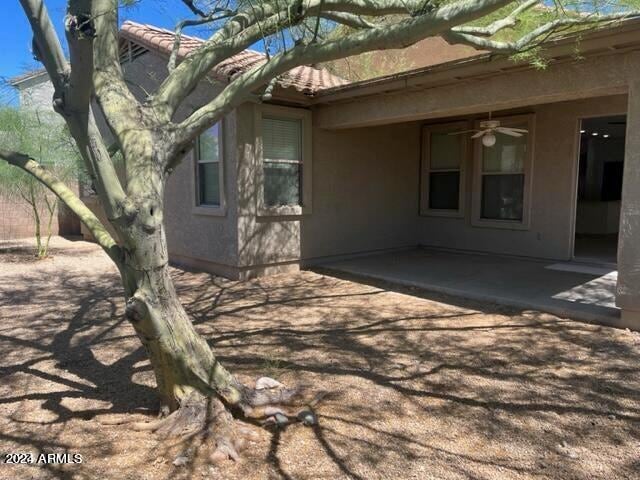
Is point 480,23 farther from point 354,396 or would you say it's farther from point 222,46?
point 354,396

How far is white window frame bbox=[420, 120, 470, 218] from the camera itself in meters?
10.5

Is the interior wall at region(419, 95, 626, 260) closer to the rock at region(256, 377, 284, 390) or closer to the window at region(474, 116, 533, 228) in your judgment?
the window at region(474, 116, 533, 228)

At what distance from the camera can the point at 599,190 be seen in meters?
15.6

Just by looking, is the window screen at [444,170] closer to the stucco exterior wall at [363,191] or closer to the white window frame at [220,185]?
the stucco exterior wall at [363,191]

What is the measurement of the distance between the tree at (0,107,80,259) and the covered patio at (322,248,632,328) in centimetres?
687

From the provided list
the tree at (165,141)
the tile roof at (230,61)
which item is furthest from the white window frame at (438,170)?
the tree at (165,141)

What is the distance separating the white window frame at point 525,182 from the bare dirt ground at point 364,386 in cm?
371

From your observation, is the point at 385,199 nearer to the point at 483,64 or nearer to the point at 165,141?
the point at 483,64

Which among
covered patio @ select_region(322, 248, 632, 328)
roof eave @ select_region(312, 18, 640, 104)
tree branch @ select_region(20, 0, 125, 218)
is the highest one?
roof eave @ select_region(312, 18, 640, 104)

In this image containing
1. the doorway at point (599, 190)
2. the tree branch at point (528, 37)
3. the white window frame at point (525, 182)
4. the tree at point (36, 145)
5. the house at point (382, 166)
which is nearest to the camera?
the tree branch at point (528, 37)

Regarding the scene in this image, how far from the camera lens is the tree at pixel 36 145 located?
10703 mm

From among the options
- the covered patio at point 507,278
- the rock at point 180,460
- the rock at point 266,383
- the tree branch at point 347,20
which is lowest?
the rock at point 180,460

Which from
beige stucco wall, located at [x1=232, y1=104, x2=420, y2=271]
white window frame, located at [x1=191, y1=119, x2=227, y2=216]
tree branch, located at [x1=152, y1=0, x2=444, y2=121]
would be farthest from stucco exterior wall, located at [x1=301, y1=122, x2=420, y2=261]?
tree branch, located at [x1=152, y1=0, x2=444, y2=121]

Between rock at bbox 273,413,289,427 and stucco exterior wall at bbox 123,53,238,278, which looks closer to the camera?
rock at bbox 273,413,289,427
